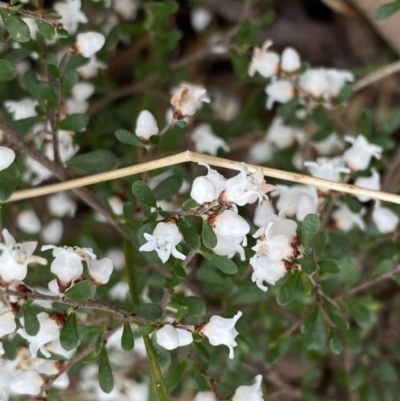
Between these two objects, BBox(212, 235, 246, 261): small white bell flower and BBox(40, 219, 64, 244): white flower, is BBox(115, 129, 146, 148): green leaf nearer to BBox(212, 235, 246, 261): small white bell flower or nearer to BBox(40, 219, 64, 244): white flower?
BBox(212, 235, 246, 261): small white bell flower

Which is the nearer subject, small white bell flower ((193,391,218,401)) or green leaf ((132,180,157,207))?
green leaf ((132,180,157,207))

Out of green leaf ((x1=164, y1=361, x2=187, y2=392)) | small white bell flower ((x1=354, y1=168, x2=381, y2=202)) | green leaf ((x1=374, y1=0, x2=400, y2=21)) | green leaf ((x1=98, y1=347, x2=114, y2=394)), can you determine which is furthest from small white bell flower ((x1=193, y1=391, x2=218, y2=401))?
green leaf ((x1=374, y1=0, x2=400, y2=21))

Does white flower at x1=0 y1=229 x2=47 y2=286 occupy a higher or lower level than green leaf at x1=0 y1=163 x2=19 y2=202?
lower

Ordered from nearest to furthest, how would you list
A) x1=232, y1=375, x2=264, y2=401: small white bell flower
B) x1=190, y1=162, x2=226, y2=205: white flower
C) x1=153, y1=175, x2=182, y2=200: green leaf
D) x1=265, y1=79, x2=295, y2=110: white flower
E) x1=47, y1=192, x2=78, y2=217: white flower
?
x1=190, y1=162, x2=226, y2=205: white flower < x1=232, y1=375, x2=264, y2=401: small white bell flower < x1=153, y1=175, x2=182, y2=200: green leaf < x1=265, y1=79, x2=295, y2=110: white flower < x1=47, y1=192, x2=78, y2=217: white flower

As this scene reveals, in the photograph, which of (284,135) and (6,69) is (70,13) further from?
(284,135)

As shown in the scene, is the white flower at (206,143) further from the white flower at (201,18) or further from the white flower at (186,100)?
the white flower at (201,18)

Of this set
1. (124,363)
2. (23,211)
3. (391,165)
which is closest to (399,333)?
(391,165)

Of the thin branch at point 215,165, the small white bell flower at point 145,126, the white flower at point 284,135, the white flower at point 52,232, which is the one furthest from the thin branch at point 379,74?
the white flower at point 52,232

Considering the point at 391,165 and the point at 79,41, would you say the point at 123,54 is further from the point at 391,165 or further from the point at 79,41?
the point at 391,165
